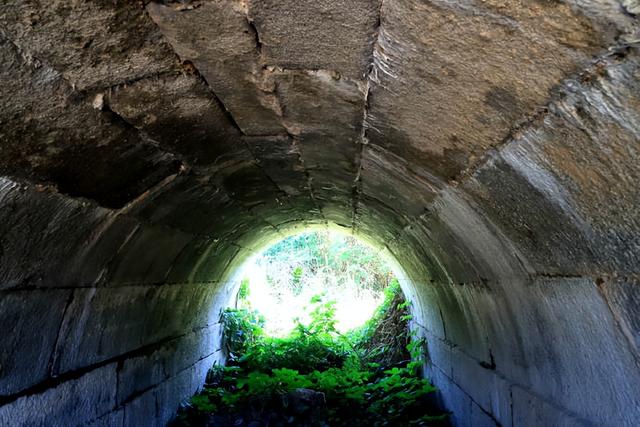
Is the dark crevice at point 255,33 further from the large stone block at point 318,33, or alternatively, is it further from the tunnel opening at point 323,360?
the tunnel opening at point 323,360

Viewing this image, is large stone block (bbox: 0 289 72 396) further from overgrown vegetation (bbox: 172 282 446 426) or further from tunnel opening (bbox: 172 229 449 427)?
overgrown vegetation (bbox: 172 282 446 426)

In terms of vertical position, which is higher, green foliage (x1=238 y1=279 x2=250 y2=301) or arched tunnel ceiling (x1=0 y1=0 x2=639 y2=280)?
green foliage (x1=238 y1=279 x2=250 y2=301)

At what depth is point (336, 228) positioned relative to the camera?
28.8 feet

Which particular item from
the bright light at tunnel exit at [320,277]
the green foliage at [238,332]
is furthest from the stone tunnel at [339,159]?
the bright light at tunnel exit at [320,277]

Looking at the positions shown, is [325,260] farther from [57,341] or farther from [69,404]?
[57,341]

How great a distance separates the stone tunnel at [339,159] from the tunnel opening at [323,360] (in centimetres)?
270

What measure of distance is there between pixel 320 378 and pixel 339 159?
5.98 m

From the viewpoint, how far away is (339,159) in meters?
3.94

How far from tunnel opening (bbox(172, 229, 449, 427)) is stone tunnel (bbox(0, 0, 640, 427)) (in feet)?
8.85

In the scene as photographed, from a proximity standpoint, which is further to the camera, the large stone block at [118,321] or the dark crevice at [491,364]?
the dark crevice at [491,364]

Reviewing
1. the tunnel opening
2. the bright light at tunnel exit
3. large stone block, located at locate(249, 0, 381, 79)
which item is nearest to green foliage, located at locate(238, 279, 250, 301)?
the tunnel opening

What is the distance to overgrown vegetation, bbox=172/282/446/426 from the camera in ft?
25.1

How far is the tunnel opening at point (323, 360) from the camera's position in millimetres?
7721

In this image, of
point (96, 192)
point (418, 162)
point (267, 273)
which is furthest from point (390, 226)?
point (267, 273)
